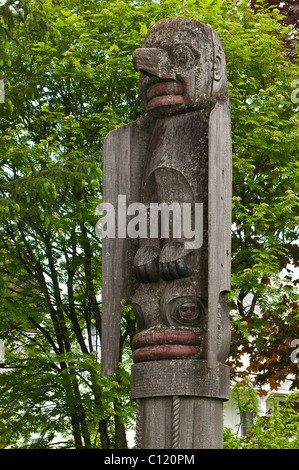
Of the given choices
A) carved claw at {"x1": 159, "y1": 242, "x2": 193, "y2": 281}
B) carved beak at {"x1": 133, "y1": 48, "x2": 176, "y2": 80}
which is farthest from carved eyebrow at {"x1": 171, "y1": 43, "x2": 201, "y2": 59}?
carved claw at {"x1": 159, "y1": 242, "x2": 193, "y2": 281}

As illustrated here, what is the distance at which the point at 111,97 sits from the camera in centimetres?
1273

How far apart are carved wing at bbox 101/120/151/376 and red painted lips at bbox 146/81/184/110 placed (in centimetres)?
36

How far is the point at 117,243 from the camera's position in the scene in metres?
6.19

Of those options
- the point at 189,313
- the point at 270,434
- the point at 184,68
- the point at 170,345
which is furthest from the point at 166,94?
A: the point at 270,434

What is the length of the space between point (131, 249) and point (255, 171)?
280 inches

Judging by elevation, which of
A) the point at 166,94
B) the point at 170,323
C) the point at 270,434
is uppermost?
the point at 166,94

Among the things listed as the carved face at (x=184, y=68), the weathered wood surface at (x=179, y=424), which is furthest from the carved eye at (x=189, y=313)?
the carved face at (x=184, y=68)

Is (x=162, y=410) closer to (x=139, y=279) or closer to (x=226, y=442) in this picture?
(x=139, y=279)

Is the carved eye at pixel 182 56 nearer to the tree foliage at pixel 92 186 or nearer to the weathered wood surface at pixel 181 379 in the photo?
the weathered wood surface at pixel 181 379

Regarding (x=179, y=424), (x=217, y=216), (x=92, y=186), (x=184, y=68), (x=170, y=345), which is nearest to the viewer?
(x=179, y=424)

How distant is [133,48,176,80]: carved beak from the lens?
607 cm

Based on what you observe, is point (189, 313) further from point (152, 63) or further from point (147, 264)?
point (152, 63)

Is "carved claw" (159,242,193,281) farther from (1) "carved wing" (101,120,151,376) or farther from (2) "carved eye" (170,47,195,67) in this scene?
(2) "carved eye" (170,47,195,67)

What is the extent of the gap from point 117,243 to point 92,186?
224 inches
